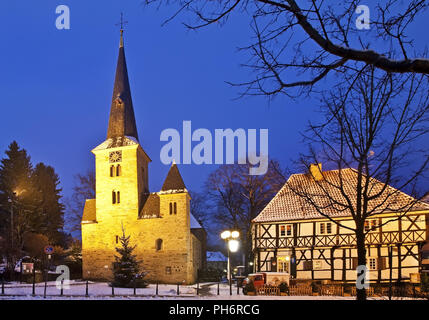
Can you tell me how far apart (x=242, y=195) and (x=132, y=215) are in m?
11.5

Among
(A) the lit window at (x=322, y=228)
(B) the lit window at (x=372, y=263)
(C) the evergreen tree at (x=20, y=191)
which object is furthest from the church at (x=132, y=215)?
(B) the lit window at (x=372, y=263)

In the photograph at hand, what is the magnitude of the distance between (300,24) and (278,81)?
0.77m

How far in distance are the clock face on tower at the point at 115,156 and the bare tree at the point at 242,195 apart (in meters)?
9.79

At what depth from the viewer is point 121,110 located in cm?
4475

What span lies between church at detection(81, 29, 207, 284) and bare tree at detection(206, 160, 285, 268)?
3719 mm

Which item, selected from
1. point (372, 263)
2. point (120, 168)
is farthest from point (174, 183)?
point (372, 263)

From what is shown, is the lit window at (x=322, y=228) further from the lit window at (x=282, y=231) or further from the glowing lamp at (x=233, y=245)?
the glowing lamp at (x=233, y=245)

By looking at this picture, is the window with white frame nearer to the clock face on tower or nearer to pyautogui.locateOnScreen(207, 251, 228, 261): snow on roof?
the clock face on tower

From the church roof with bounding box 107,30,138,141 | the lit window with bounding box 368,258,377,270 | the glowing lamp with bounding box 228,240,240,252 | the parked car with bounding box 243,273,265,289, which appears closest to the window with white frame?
the lit window with bounding box 368,258,377,270

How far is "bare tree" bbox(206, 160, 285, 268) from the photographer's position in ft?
127

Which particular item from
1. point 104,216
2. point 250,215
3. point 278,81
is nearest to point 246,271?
point 250,215
